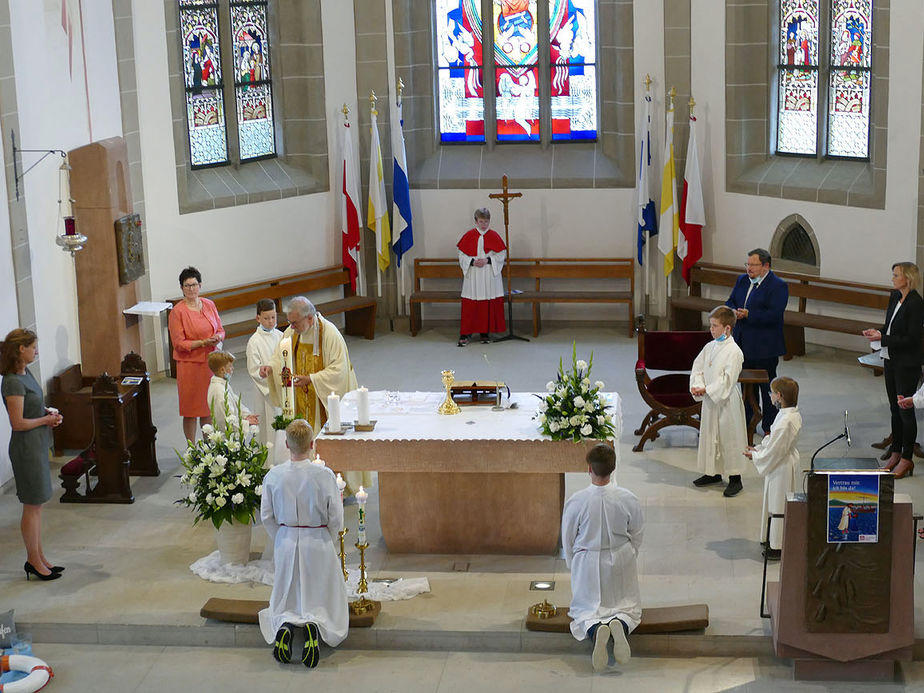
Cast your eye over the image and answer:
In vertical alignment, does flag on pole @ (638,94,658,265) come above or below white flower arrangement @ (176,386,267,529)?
above

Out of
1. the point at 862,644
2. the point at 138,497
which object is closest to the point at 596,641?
the point at 862,644

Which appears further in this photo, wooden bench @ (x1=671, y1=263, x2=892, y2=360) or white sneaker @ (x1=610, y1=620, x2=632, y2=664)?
wooden bench @ (x1=671, y1=263, x2=892, y2=360)

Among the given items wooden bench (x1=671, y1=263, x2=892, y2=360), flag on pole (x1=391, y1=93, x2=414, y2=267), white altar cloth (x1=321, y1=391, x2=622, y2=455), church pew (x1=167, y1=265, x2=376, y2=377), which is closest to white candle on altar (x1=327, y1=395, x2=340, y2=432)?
white altar cloth (x1=321, y1=391, x2=622, y2=455)

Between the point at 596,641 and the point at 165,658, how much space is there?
2.63m

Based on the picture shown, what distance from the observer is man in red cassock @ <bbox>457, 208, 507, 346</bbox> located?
15.5m

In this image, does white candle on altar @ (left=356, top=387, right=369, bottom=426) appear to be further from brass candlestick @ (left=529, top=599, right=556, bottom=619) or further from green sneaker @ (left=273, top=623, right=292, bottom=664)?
brass candlestick @ (left=529, top=599, right=556, bottom=619)

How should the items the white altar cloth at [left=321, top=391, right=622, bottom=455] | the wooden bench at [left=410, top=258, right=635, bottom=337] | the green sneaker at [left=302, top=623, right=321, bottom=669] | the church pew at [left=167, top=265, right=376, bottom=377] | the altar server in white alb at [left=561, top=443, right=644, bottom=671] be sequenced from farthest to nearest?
→ the wooden bench at [left=410, top=258, right=635, bottom=337], the church pew at [left=167, top=265, right=376, bottom=377], the white altar cloth at [left=321, top=391, right=622, bottom=455], the green sneaker at [left=302, top=623, right=321, bottom=669], the altar server in white alb at [left=561, top=443, right=644, bottom=671]

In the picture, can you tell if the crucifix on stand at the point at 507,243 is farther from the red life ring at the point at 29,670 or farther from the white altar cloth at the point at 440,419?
the red life ring at the point at 29,670

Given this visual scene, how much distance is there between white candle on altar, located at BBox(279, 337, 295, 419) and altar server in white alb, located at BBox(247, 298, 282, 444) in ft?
1.01

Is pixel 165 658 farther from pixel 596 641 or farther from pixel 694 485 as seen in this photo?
pixel 694 485

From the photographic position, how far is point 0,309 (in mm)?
10883

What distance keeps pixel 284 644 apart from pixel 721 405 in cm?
389

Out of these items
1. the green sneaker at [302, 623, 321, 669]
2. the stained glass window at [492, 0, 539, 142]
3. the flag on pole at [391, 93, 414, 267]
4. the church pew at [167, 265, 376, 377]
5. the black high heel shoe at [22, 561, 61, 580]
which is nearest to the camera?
the green sneaker at [302, 623, 321, 669]

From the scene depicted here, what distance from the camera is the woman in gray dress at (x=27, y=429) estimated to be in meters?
8.82
